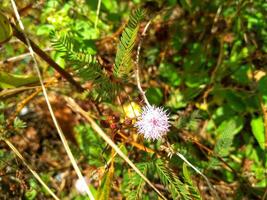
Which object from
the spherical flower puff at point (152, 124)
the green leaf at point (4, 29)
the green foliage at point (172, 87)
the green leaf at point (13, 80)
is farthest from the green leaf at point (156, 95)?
the green leaf at point (4, 29)

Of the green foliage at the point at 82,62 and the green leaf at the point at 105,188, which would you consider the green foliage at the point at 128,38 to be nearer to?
the green foliage at the point at 82,62

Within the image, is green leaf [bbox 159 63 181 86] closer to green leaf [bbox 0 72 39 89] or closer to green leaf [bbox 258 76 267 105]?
green leaf [bbox 258 76 267 105]

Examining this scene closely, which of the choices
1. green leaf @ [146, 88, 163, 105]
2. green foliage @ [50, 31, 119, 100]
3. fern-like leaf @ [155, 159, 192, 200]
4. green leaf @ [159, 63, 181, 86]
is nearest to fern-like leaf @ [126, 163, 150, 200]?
fern-like leaf @ [155, 159, 192, 200]

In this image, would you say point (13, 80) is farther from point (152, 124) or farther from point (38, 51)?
point (152, 124)

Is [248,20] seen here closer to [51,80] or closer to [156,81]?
[156,81]

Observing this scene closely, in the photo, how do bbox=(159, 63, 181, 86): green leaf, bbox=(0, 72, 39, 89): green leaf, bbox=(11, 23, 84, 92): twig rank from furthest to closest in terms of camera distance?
bbox=(159, 63, 181, 86): green leaf
bbox=(0, 72, 39, 89): green leaf
bbox=(11, 23, 84, 92): twig

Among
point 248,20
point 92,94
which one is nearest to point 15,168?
point 92,94
